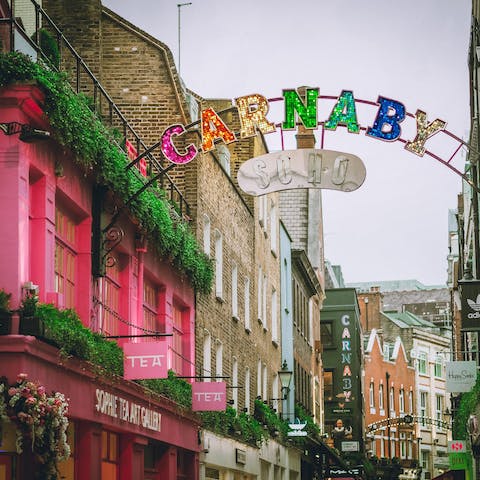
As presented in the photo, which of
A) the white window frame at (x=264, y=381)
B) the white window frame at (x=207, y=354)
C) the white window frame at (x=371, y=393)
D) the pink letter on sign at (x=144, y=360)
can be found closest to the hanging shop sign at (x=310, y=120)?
the pink letter on sign at (x=144, y=360)

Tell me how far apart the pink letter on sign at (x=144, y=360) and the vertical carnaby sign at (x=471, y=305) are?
923cm

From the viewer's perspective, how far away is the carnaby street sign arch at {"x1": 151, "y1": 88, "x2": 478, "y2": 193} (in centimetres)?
2078

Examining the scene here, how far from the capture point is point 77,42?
1094 inches

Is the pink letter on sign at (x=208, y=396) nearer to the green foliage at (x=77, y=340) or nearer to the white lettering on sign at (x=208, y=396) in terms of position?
the white lettering on sign at (x=208, y=396)

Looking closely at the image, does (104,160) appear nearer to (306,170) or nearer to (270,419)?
(306,170)

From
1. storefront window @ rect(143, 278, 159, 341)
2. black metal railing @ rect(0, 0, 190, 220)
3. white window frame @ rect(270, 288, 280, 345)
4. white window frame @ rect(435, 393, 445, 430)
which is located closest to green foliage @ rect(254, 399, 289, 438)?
white window frame @ rect(270, 288, 280, 345)

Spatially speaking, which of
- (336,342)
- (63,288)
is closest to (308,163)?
(63,288)

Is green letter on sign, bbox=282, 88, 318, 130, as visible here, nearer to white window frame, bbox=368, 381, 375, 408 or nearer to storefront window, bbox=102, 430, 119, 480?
storefront window, bbox=102, 430, 119, 480

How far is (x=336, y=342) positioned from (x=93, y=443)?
59.1 metres

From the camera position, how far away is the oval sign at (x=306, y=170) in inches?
826

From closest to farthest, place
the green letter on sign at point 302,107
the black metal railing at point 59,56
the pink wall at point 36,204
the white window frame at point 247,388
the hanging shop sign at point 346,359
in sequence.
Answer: the pink wall at point 36,204 → the black metal railing at point 59,56 → the green letter on sign at point 302,107 → the white window frame at point 247,388 → the hanging shop sign at point 346,359

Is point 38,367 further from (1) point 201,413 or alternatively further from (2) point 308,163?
(1) point 201,413

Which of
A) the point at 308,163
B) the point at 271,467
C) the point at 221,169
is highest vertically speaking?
the point at 221,169

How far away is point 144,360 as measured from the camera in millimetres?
18812
